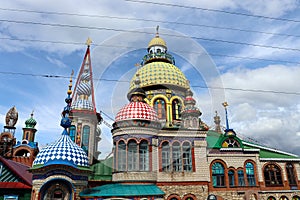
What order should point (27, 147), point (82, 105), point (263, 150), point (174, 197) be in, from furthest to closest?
point (27, 147)
point (82, 105)
point (263, 150)
point (174, 197)

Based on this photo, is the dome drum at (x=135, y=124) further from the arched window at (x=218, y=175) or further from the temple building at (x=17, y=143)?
the temple building at (x=17, y=143)

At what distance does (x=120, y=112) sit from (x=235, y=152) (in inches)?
453

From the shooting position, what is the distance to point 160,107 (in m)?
27.8

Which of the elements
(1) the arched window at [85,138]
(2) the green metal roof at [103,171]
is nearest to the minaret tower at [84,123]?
(1) the arched window at [85,138]

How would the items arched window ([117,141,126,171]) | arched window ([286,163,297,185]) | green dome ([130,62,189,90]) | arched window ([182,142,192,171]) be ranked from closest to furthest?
arched window ([117,141,126,171])
arched window ([182,142,192,171])
arched window ([286,163,297,185])
green dome ([130,62,189,90])

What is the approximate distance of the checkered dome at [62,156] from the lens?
57.6ft

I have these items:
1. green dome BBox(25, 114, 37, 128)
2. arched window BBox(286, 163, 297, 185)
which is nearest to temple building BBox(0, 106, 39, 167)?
green dome BBox(25, 114, 37, 128)

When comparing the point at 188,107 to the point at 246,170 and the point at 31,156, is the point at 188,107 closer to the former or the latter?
the point at 246,170

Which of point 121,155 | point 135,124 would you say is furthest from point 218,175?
point 121,155

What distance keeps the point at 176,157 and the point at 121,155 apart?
15.7ft

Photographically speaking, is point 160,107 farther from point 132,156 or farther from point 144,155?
point 132,156

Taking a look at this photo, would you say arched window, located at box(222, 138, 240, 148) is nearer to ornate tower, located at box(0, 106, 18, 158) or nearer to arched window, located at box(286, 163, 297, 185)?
arched window, located at box(286, 163, 297, 185)

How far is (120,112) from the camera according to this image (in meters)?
22.3

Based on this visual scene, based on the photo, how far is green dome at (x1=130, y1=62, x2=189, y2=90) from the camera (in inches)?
1122
